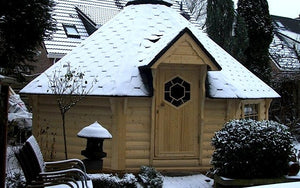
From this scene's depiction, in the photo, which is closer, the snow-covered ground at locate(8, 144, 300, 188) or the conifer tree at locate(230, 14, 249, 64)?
the snow-covered ground at locate(8, 144, 300, 188)

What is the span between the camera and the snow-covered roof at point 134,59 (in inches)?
390

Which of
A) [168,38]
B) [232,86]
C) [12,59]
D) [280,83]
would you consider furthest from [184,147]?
[280,83]

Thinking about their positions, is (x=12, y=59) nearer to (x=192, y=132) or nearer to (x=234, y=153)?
(x=234, y=153)

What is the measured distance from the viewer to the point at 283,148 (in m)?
7.89

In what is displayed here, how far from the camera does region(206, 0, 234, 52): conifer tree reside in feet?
55.7

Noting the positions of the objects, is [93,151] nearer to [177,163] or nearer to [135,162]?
[135,162]

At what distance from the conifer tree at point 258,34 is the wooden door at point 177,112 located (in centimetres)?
689

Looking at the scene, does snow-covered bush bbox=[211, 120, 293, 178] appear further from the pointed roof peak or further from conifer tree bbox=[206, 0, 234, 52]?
conifer tree bbox=[206, 0, 234, 52]

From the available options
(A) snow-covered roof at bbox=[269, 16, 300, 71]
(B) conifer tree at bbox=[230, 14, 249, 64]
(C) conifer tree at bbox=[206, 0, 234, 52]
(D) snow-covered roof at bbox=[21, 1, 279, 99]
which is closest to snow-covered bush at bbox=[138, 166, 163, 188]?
(D) snow-covered roof at bbox=[21, 1, 279, 99]

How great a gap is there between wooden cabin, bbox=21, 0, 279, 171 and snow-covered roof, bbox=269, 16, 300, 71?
880 centimetres

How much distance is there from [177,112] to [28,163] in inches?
221

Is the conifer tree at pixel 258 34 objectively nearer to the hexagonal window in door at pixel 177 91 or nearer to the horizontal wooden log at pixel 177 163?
the hexagonal window in door at pixel 177 91

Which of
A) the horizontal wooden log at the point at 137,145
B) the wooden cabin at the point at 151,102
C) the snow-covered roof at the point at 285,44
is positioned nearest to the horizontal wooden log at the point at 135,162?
the wooden cabin at the point at 151,102

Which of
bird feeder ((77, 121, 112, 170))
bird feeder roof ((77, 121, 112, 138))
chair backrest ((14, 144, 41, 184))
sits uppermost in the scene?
chair backrest ((14, 144, 41, 184))
